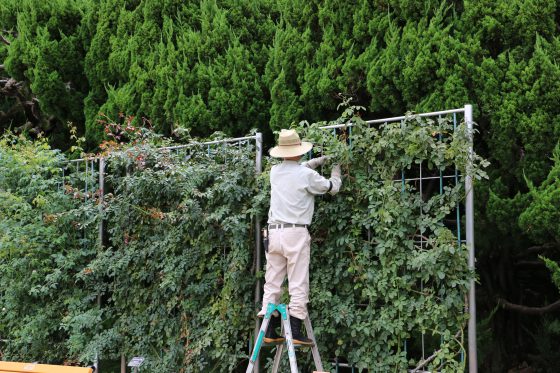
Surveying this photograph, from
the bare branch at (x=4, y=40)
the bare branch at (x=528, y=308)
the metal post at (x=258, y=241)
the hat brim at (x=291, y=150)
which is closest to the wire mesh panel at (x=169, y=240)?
the metal post at (x=258, y=241)

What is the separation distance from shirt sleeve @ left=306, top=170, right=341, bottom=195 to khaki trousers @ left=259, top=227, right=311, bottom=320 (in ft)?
0.97

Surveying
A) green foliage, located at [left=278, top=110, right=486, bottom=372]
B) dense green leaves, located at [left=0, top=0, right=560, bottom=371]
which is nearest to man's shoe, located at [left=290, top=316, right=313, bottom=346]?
green foliage, located at [left=278, top=110, right=486, bottom=372]

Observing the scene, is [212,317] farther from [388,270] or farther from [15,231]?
[15,231]

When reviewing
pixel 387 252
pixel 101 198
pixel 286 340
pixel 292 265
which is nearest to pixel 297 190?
pixel 292 265

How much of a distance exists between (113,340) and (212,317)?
1234 mm

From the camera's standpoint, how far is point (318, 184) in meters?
4.65

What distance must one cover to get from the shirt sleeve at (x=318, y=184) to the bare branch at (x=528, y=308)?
6.88ft

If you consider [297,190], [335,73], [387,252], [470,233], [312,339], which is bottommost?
[312,339]

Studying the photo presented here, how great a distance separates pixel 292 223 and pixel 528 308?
2388 mm

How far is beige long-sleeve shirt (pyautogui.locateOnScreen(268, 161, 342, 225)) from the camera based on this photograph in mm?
4660

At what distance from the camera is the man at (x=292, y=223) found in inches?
182

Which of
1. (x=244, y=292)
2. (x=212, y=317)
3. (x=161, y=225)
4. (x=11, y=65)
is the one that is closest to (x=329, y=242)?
(x=244, y=292)

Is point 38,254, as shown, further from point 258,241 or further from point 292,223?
point 292,223

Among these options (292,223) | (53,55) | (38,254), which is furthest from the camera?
(53,55)
